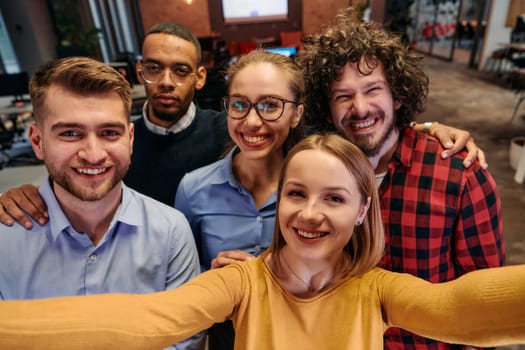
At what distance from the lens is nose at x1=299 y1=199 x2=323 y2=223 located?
936 mm

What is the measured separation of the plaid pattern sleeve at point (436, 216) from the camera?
1.24m

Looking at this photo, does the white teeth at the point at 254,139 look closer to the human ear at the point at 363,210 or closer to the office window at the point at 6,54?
the human ear at the point at 363,210

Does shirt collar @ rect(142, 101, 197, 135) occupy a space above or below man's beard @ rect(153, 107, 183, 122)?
below

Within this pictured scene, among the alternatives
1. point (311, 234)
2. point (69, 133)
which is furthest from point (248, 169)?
point (69, 133)

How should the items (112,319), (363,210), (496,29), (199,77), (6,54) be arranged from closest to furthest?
(112,319)
(363,210)
(199,77)
(6,54)
(496,29)

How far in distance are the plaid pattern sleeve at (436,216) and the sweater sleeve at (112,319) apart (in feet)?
2.41

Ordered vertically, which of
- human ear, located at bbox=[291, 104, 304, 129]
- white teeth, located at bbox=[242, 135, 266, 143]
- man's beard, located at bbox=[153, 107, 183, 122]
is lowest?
man's beard, located at bbox=[153, 107, 183, 122]

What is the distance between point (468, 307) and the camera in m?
0.79

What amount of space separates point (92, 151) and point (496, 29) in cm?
1294

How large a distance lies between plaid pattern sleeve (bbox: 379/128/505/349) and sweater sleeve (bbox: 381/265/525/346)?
40 cm

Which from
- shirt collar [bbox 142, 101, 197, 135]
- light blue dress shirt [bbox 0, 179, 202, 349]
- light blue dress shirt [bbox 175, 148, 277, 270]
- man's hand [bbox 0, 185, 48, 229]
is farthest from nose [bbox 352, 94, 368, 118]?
man's hand [bbox 0, 185, 48, 229]

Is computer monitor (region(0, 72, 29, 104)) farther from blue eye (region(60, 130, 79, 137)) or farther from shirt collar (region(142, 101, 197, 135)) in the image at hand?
blue eye (region(60, 130, 79, 137))

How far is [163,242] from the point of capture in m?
1.29

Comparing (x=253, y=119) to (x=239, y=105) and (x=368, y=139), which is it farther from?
(x=368, y=139)
